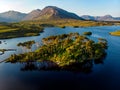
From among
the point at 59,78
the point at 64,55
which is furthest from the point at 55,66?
the point at 59,78

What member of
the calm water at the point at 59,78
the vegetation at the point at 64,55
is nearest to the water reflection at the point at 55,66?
the calm water at the point at 59,78

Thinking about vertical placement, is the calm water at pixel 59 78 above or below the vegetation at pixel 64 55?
below

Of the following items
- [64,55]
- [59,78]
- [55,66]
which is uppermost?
[64,55]

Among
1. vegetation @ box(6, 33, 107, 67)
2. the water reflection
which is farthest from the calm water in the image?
vegetation @ box(6, 33, 107, 67)

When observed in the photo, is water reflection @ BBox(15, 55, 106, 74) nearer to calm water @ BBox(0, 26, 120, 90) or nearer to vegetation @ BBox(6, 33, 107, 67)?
calm water @ BBox(0, 26, 120, 90)

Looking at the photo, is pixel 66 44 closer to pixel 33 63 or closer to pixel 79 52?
pixel 79 52

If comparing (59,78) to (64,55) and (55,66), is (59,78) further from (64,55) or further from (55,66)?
(64,55)

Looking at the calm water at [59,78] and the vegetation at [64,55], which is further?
the vegetation at [64,55]

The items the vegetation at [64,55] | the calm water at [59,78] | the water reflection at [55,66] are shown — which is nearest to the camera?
the calm water at [59,78]

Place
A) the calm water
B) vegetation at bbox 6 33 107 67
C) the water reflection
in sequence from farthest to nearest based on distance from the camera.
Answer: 1. vegetation at bbox 6 33 107 67
2. the water reflection
3. the calm water

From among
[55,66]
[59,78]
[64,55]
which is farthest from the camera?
[64,55]

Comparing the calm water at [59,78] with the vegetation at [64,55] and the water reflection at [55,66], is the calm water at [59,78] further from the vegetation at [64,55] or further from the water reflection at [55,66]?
the vegetation at [64,55]
